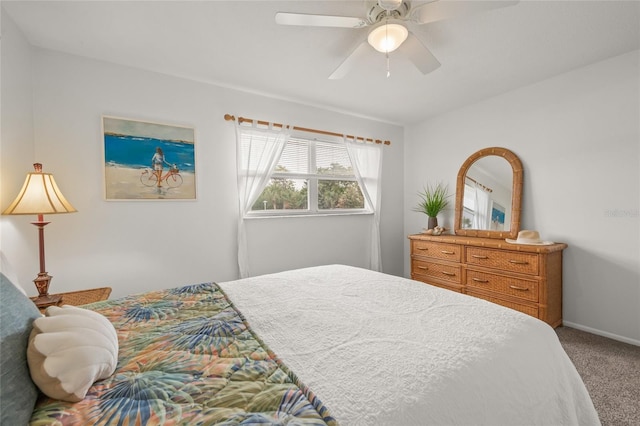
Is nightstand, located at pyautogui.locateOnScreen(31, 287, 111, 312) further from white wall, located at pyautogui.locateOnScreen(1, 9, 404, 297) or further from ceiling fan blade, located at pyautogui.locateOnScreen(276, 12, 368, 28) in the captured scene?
ceiling fan blade, located at pyautogui.locateOnScreen(276, 12, 368, 28)

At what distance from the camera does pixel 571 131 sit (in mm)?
2660

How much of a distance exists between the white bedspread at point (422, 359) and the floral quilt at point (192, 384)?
7 cm

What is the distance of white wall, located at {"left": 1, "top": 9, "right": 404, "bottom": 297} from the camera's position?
2.10 m

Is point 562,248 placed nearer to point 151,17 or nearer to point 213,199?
point 213,199

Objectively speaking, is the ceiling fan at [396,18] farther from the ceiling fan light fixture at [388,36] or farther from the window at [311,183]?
the window at [311,183]

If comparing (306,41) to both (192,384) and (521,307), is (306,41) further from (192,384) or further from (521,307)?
(521,307)

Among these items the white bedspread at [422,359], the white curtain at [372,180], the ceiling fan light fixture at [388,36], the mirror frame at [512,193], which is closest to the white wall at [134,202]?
the white curtain at [372,180]

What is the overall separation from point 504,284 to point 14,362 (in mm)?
3321

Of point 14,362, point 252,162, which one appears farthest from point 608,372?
point 252,162

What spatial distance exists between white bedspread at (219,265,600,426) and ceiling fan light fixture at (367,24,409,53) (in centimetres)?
150

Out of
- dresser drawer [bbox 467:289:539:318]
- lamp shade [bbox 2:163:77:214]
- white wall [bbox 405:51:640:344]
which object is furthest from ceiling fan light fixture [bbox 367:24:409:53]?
dresser drawer [bbox 467:289:539:318]

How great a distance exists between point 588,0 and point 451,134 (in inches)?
77.7

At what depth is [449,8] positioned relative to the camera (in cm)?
144

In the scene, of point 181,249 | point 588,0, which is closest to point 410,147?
point 588,0
